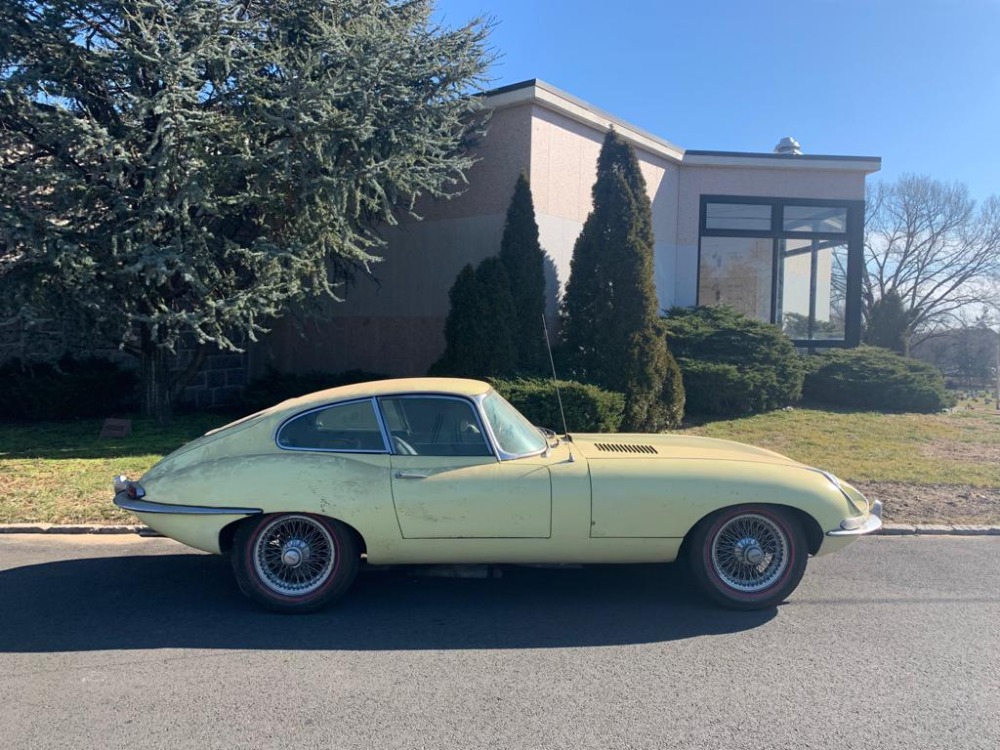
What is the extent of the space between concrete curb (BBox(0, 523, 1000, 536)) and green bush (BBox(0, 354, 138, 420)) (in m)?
5.63

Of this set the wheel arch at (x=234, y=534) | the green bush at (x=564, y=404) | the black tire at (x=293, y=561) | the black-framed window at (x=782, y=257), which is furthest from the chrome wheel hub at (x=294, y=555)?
the black-framed window at (x=782, y=257)

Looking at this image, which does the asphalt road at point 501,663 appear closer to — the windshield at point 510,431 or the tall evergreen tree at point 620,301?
the windshield at point 510,431

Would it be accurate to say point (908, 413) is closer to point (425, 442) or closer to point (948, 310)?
point (425, 442)

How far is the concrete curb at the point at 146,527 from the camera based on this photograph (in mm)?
6695

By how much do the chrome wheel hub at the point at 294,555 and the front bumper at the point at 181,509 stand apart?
18 centimetres

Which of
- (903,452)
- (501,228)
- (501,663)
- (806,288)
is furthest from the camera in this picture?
(806,288)

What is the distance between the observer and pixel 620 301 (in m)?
11.4

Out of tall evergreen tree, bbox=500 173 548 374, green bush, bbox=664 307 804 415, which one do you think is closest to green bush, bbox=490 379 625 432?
tall evergreen tree, bbox=500 173 548 374

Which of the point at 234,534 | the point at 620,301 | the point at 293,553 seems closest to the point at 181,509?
the point at 234,534

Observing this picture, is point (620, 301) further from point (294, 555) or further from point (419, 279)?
point (294, 555)

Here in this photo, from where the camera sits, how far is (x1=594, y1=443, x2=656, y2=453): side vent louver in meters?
5.29

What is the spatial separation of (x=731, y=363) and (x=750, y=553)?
28.9ft

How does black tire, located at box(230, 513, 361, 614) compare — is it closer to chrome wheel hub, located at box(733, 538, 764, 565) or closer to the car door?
the car door

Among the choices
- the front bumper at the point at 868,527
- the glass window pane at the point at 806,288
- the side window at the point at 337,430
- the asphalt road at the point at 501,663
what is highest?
the glass window pane at the point at 806,288
